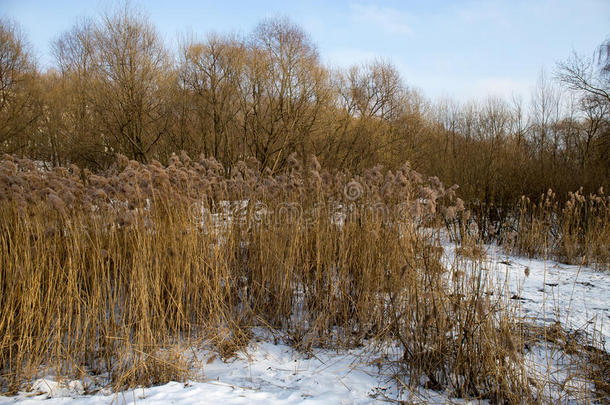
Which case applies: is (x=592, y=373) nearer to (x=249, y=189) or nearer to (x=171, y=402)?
(x=171, y=402)

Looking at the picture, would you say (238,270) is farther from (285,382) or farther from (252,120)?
(252,120)

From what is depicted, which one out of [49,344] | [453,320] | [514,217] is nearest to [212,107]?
[514,217]

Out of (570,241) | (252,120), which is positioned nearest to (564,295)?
(570,241)

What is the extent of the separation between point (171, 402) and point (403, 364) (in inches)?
61.6

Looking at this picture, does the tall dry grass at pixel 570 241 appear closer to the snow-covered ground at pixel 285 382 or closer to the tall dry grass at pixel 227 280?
the snow-covered ground at pixel 285 382

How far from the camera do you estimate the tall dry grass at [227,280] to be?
2393 mm

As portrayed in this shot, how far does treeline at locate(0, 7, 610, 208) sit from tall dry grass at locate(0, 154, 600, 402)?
17.4ft

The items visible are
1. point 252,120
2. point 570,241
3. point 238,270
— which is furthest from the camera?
point 252,120

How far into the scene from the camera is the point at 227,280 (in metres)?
3.00

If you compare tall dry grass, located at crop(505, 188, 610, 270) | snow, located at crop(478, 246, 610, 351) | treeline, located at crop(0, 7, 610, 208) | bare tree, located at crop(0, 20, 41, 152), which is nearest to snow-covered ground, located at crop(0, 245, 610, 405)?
snow, located at crop(478, 246, 610, 351)

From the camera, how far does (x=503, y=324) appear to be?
2.31 m

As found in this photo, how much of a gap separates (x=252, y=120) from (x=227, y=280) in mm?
8701

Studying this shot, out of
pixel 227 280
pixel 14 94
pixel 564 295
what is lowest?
pixel 564 295

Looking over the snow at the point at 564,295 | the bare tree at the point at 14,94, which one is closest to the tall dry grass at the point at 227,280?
the snow at the point at 564,295
